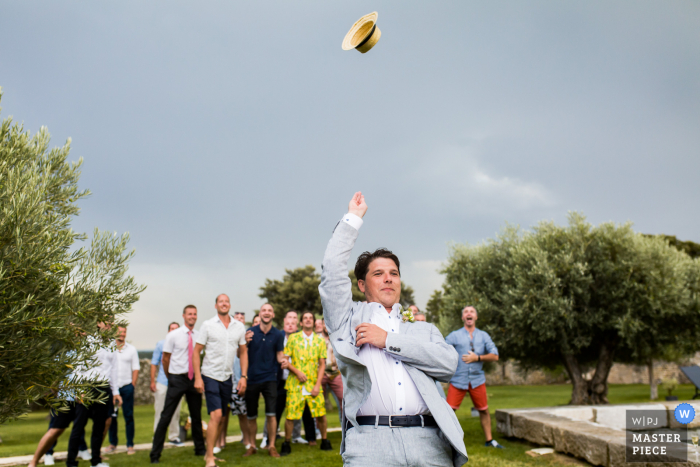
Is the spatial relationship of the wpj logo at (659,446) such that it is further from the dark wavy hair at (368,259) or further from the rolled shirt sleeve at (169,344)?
the rolled shirt sleeve at (169,344)

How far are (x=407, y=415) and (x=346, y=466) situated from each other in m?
0.40

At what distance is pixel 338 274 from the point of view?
107 inches

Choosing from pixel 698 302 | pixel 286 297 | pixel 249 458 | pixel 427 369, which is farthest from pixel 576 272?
pixel 286 297

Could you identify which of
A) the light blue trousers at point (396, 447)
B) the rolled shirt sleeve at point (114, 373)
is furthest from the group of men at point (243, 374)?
the light blue trousers at point (396, 447)

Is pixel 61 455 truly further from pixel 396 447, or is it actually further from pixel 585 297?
pixel 585 297

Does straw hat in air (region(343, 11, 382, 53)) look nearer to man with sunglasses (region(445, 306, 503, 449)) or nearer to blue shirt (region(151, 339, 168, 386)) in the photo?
man with sunglasses (region(445, 306, 503, 449))

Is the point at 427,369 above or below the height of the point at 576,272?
below

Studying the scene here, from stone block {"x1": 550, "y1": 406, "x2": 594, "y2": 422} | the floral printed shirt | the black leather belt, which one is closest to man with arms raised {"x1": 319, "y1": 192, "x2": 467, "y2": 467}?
the black leather belt

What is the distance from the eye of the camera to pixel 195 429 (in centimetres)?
838

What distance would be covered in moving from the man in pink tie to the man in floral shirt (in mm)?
1524

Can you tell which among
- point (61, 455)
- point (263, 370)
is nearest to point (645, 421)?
point (263, 370)

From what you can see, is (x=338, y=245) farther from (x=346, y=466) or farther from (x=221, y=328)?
(x=221, y=328)

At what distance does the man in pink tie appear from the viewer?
7605 millimetres

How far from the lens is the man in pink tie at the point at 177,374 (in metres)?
7.61
